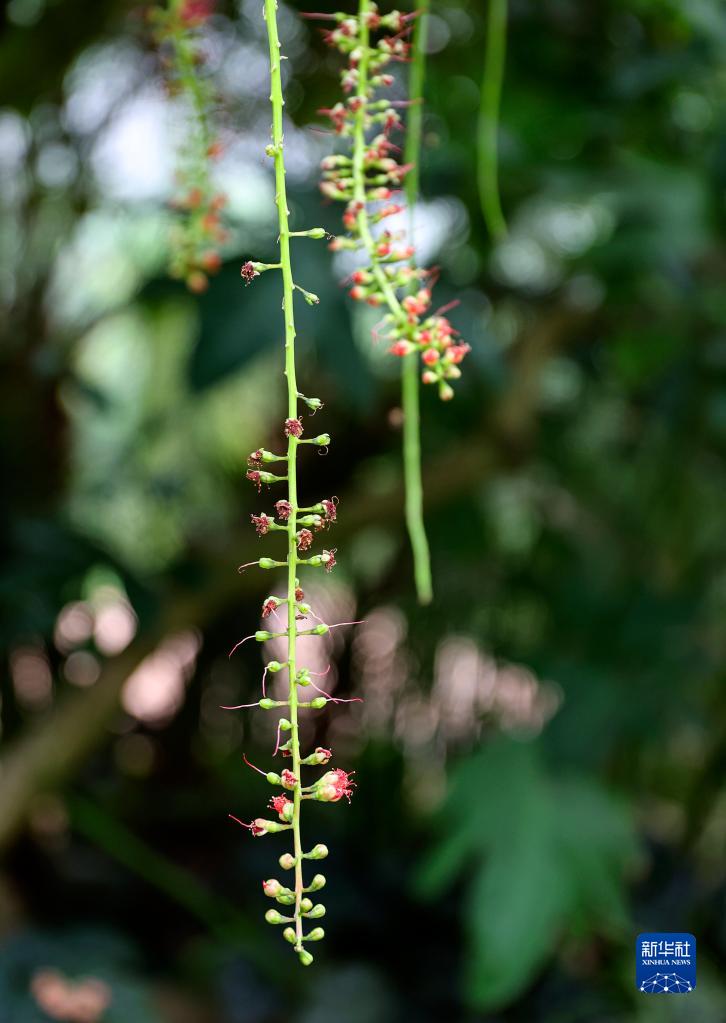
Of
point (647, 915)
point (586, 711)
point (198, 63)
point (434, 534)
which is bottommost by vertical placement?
point (647, 915)

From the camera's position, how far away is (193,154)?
0.45 meters

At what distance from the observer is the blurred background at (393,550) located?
90 cm

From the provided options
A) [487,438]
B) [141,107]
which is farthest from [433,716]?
[141,107]

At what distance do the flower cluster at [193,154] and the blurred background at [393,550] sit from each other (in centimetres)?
3

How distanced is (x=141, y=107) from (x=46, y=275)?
0.26 m

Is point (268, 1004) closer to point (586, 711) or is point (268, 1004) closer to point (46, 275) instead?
point (586, 711)

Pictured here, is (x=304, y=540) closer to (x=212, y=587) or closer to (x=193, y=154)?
(x=193, y=154)

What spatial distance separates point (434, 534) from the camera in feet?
5.02

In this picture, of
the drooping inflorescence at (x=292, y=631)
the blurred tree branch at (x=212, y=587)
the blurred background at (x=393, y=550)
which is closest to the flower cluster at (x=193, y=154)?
the blurred background at (x=393, y=550)

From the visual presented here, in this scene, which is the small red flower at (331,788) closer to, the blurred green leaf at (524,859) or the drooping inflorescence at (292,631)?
the drooping inflorescence at (292,631)

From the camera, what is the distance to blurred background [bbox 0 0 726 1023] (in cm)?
90

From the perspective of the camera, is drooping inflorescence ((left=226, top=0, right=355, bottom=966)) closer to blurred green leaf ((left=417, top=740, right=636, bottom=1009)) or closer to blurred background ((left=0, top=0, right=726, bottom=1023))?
blurred background ((left=0, top=0, right=726, bottom=1023))

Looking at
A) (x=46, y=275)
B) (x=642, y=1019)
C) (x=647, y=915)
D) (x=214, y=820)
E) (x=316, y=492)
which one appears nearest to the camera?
(x=642, y=1019)

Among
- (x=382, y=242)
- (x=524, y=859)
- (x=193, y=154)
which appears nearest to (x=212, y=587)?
(x=524, y=859)
